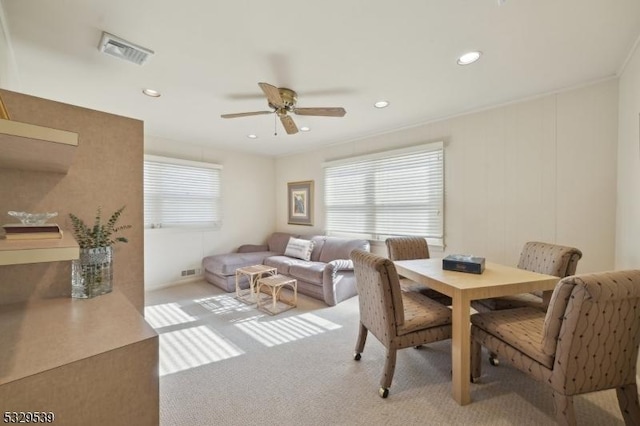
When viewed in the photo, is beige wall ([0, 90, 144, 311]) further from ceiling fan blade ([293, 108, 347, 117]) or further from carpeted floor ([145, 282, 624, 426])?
ceiling fan blade ([293, 108, 347, 117])

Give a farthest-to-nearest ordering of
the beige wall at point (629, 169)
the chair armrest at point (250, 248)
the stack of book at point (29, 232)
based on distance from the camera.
→ the chair armrest at point (250, 248) < the beige wall at point (629, 169) < the stack of book at point (29, 232)

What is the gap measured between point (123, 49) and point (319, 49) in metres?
1.44

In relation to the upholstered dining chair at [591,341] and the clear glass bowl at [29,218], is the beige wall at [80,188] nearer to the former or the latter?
the clear glass bowl at [29,218]

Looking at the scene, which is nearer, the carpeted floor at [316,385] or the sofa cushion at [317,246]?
the carpeted floor at [316,385]

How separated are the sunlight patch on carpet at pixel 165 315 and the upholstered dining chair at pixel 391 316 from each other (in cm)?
233

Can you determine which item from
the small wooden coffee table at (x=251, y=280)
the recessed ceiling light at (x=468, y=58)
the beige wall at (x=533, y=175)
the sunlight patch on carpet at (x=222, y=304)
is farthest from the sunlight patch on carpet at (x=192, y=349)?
the recessed ceiling light at (x=468, y=58)

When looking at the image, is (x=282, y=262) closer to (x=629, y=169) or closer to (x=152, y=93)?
(x=152, y=93)

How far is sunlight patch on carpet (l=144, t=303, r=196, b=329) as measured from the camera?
3150 millimetres

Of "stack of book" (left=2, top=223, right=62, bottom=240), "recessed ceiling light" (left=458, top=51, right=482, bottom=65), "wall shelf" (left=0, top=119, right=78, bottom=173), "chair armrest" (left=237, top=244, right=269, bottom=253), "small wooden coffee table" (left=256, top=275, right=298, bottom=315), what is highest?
"recessed ceiling light" (left=458, top=51, right=482, bottom=65)

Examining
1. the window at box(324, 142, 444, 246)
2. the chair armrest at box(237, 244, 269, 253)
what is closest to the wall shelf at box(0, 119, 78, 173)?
the window at box(324, 142, 444, 246)

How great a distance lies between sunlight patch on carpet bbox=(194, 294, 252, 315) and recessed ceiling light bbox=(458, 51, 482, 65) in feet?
11.6

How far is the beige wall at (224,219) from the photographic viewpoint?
14.6 feet

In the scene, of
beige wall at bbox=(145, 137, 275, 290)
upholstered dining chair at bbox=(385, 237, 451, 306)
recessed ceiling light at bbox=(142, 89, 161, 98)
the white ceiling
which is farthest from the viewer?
beige wall at bbox=(145, 137, 275, 290)

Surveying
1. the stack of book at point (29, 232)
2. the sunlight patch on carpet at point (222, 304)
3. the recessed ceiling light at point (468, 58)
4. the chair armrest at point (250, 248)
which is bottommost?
the sunlight patch on carpet at point (222, 304)
